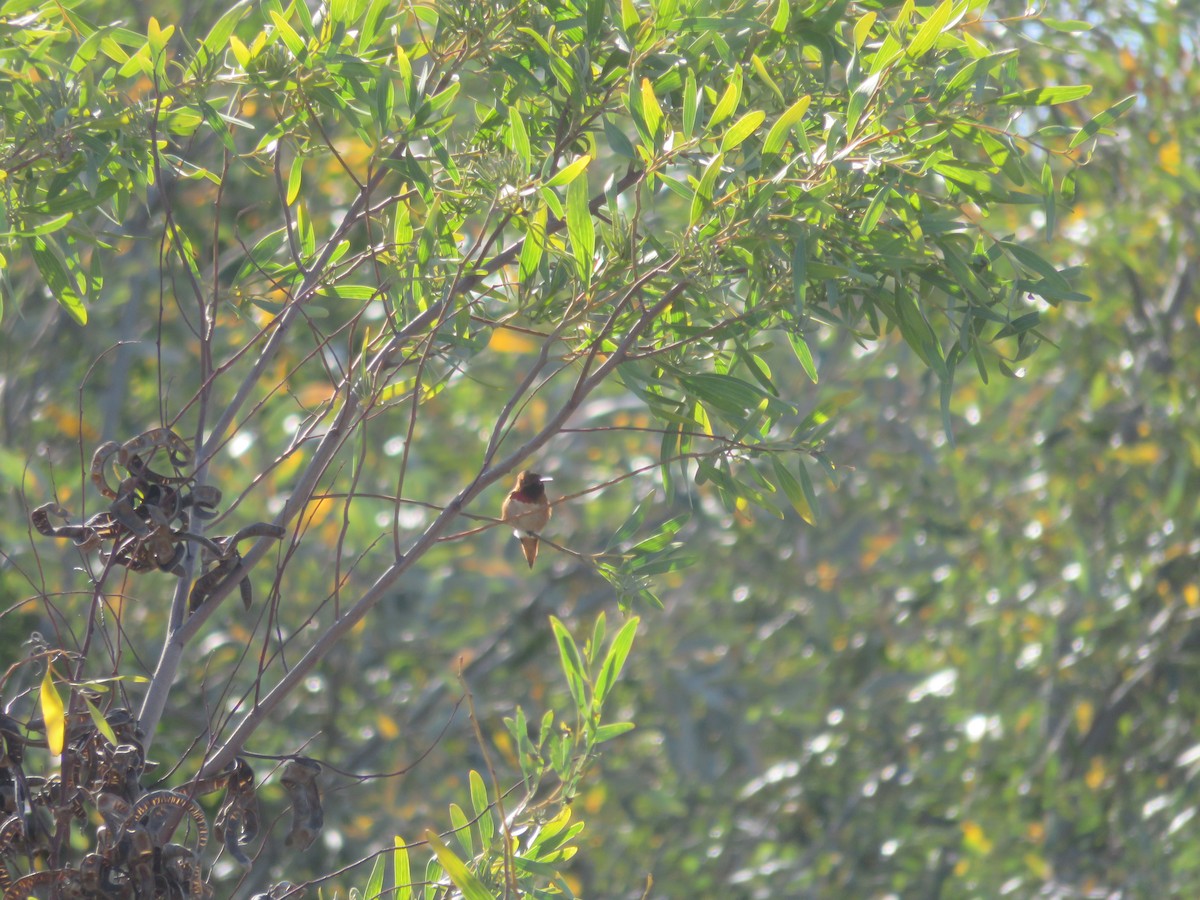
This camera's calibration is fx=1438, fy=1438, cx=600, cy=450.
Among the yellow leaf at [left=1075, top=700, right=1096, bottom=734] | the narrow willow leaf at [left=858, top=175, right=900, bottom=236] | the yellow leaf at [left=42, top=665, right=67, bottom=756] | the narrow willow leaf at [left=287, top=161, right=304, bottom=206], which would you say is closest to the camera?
the yellow leaf at [left=42, top=665, right=67, bottom=756]

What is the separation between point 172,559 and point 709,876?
3629 millimetres

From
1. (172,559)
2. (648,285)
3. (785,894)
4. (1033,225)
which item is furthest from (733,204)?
(785,894)

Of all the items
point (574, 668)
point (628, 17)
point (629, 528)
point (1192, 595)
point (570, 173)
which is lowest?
point (1192, 595)

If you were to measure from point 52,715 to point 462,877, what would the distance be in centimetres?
42

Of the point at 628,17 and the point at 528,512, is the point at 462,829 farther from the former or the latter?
the point at 628,17

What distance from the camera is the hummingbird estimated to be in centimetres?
184

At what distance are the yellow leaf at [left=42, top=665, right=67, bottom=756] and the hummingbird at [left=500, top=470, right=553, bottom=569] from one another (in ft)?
1.83

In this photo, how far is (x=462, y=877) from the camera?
1.40m

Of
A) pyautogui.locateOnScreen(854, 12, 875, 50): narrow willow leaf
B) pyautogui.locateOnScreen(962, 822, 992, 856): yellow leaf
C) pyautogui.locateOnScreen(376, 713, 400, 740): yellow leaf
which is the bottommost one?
pyautogui.locateOnScreen(962, 822, 992, 856): yellow leaf

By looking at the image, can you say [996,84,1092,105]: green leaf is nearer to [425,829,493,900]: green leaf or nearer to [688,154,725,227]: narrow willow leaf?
[688,154,725,227]: narrow willow leaf

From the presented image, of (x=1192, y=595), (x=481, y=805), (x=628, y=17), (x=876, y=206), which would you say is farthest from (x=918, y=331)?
(x=1192, y=595)

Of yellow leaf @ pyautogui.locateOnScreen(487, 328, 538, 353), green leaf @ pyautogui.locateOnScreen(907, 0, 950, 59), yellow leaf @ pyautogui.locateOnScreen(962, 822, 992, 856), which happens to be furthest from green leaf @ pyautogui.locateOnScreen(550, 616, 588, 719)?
yellow leaf @ pyautogui.locateOnScreen(962, 822, 992, 856)

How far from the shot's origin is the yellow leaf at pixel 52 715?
1248 mm

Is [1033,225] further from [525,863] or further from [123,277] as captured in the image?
[525,863]
